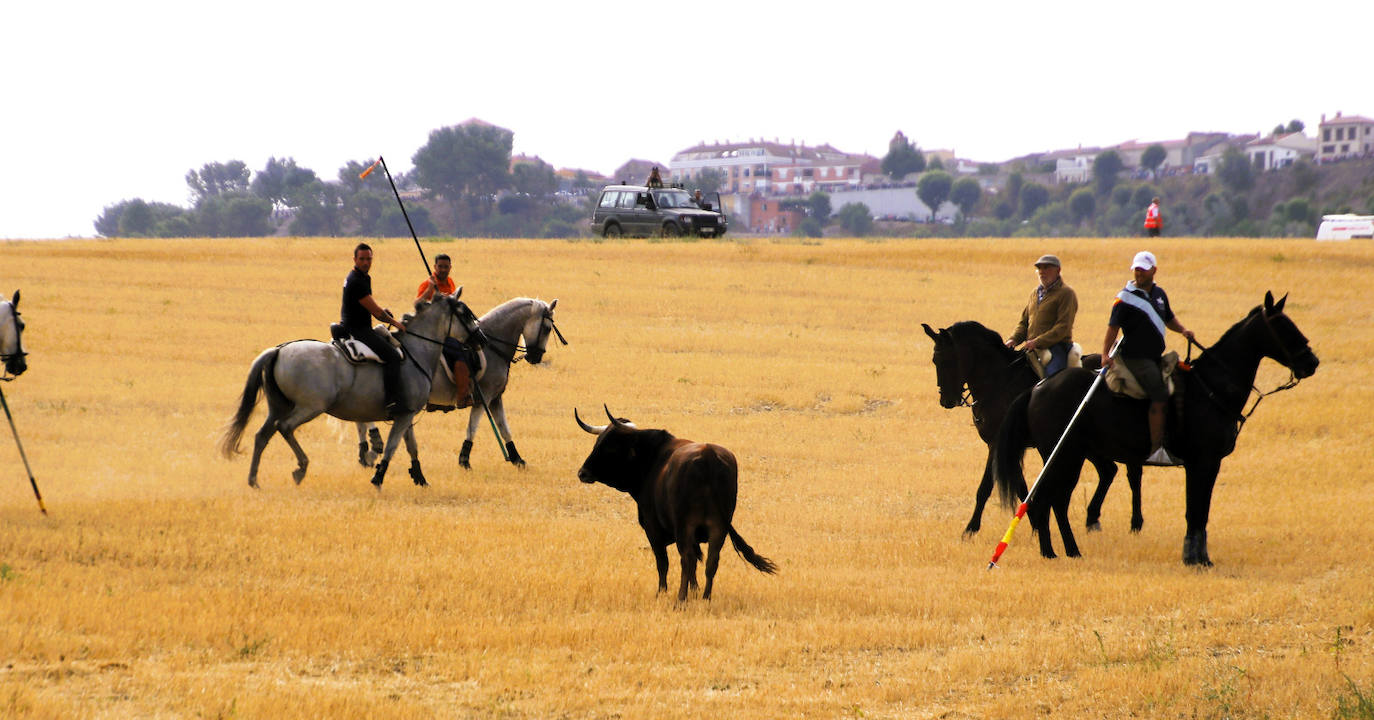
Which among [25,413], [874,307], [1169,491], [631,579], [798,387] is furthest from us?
[874,307]

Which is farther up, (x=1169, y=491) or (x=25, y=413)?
(x=25, y=413)

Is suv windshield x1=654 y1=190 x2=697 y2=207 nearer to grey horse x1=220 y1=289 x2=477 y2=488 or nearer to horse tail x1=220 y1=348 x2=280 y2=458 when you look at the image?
grey horse x1=220 y1=289 x2=477 y2=488

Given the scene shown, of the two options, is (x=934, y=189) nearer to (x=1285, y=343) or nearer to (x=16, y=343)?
(x=1285, y=343)

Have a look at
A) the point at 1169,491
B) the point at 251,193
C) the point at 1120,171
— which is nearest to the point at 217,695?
the point at 1169,491

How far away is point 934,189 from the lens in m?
180

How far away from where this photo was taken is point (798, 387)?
23.5 meters

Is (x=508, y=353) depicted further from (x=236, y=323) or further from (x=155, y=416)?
(x=236, y=323)

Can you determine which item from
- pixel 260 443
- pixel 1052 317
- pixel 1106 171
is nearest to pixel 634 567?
pixel 1052 317

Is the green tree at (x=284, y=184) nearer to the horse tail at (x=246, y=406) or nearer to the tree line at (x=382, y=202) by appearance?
the tree line at (x=382, y=202)

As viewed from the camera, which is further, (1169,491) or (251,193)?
(251,193)

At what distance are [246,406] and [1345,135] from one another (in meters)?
211

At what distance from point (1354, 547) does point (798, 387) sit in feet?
40.5

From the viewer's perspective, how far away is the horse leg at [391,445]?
14.4 metres

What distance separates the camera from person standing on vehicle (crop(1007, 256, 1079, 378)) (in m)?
13.1
